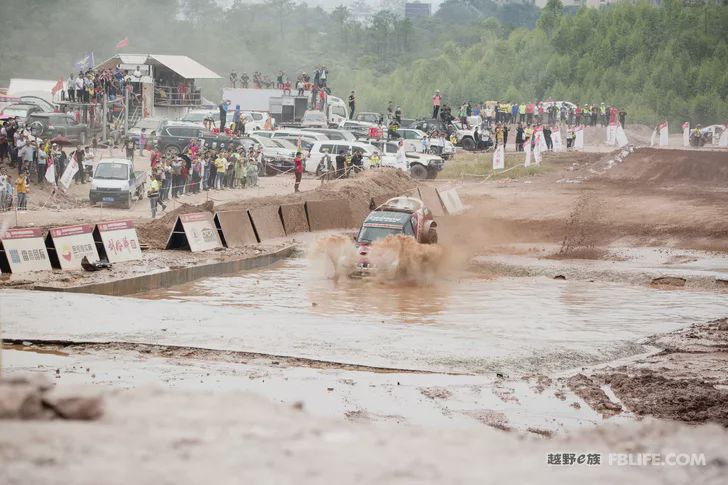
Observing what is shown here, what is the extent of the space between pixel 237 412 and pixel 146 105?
43.7 metres

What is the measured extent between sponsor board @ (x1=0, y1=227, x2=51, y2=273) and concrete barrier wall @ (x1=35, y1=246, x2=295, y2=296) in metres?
1.51

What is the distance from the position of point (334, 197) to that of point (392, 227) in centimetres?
1032

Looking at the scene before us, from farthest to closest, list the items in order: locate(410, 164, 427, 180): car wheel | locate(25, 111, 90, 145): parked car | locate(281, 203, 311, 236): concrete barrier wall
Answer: locate(410, 164, 427, 180): car wheel → locate(25, 111, 90, 145): parked car → locate(281, 203, 311, 236): concrete barrier wall

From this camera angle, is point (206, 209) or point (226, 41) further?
point (226, 41)

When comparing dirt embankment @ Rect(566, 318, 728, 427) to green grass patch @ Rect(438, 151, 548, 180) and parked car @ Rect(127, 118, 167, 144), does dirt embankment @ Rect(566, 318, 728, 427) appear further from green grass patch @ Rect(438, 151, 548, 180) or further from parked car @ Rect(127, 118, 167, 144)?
green grass patch @ Rect(438, 151, 548, 180)

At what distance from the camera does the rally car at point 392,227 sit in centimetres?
2489

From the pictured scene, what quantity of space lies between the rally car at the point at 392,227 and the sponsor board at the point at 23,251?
695cm

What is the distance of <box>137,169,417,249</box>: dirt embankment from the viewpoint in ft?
94.4

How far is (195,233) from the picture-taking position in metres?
27.7

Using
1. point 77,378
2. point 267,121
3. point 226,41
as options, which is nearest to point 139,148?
point 267,121

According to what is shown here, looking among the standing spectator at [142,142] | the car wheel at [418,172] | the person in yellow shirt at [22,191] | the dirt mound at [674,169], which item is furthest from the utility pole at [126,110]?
the dirt mound at [674,169]

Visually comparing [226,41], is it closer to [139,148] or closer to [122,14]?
[122,14]

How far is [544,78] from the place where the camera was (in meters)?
93.2

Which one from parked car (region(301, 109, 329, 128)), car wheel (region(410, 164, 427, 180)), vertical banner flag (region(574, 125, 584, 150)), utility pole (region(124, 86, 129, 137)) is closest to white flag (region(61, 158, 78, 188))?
utility pole (region(124, 86, 129, 137))
